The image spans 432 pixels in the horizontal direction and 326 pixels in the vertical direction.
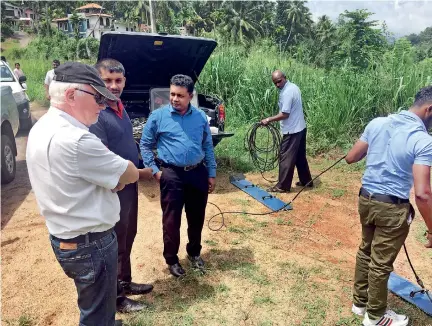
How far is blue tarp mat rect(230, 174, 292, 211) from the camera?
17.2ft

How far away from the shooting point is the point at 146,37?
5.27 meters

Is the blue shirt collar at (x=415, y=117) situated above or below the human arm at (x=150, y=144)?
above

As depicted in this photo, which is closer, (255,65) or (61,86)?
(61,86)

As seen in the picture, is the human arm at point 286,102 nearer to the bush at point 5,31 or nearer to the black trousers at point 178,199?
the black trousers at point 178,199

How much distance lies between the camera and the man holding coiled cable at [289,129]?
553 cm

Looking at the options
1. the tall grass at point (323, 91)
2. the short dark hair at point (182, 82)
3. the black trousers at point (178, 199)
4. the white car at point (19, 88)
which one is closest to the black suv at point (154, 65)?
the tall grass at point (323, 91)

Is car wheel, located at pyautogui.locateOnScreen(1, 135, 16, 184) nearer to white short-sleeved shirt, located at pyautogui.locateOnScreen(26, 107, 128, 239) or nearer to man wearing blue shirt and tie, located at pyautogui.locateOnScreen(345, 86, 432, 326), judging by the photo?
white short-sleeved shirt, located at pyautogui.locateOnScreen(26, 107, 128, 239)

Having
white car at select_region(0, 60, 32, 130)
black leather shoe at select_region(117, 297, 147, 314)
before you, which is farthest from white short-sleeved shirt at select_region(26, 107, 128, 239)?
white car at select_region(0, 60, 32, 130)

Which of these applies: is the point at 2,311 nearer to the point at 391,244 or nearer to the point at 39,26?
the point at 391,244

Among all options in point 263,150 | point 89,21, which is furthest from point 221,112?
point 89,21

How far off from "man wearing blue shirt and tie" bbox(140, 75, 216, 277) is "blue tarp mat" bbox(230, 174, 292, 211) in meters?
2.02

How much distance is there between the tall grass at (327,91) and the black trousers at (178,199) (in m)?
4.86

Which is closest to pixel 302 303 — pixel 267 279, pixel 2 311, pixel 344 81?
pixel 267 279

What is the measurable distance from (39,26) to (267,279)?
186 feet
